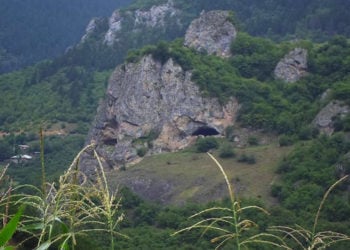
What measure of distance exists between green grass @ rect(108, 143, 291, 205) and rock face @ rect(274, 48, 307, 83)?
35.2 feet

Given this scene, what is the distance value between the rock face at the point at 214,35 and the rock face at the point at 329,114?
63.1ft

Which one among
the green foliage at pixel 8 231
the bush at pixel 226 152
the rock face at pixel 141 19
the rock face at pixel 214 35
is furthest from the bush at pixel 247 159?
the rock face at pixel 141 19

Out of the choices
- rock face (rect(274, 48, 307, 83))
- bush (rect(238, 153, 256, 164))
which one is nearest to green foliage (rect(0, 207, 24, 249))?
bush (rect(238, 153, 256, 164))

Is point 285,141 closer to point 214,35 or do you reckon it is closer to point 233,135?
point 233,135

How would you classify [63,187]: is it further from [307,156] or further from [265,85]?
[265,85]

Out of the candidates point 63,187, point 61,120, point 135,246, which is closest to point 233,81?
point 135,246

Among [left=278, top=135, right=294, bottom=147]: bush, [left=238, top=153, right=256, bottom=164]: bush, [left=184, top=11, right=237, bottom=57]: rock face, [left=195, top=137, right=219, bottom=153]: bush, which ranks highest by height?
[left=184, top=11, right=237, bottom=57]: rock face

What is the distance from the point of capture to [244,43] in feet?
271

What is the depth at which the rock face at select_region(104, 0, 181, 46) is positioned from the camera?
15488 cm

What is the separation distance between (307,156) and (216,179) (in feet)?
23.7

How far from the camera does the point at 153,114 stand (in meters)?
79.4

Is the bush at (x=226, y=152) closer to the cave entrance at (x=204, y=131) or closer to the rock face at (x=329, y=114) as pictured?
the rock face at (x=329, y=114)

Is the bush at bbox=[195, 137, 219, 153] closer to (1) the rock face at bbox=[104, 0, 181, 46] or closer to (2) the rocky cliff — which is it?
(2) the rocky cliff

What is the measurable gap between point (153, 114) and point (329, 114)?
66.4ft
